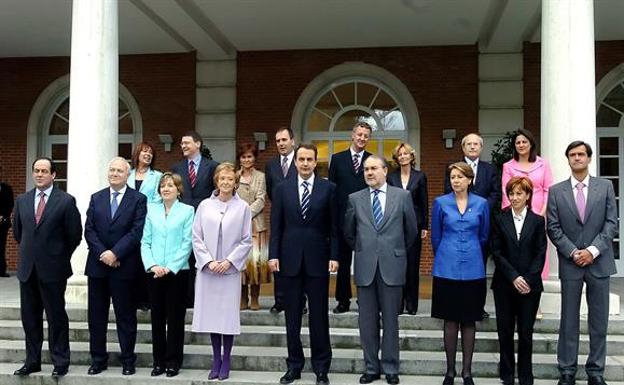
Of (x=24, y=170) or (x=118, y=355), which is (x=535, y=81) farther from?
(x=24, y=170)

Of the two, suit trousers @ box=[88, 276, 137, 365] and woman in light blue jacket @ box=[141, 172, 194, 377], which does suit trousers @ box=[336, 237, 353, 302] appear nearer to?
woman in light blue jacket @ box=[141, 172, 194, 377]

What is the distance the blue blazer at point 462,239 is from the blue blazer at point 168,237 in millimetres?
2067

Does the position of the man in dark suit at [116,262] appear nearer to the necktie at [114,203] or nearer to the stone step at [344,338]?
the necktie at [114,203]

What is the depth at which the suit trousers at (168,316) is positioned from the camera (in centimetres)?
517

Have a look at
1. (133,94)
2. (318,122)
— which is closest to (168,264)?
(318,122)

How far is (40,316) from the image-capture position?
5.37m

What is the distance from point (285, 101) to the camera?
1201 centimetres

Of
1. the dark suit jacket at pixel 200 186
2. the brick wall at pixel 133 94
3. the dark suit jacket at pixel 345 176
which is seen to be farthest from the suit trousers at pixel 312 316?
the brick wall at pixel 133 94

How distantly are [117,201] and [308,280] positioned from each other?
5.93 feet

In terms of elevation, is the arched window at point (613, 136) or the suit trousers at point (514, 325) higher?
the arched window at point (613, 136)

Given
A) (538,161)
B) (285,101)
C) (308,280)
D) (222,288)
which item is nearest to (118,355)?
(222,288)

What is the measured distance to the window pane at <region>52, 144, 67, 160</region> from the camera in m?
12.8

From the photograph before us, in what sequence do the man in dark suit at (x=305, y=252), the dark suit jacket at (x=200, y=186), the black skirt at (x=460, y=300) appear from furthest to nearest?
1. the dark suit jacket at (x=200, y=186)
2. the man in dark suit at (x=305, y=252)
3. the black skirt at (x=460, y=300)

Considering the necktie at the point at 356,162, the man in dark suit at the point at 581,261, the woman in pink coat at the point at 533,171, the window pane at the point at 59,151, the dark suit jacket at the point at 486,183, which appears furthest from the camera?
the window pane at the point at 59,151
